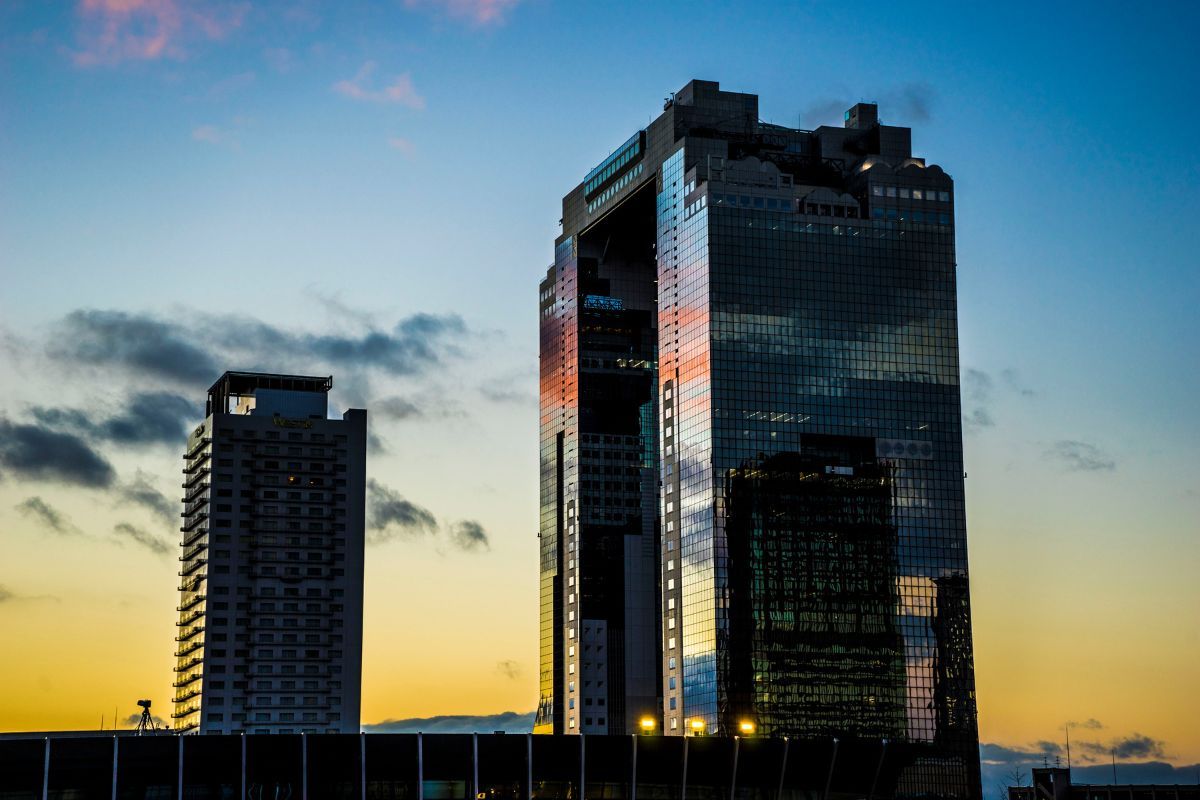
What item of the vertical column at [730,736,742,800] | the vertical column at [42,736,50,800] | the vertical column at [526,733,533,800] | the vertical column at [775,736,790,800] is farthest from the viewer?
the vertical column at [775,736,790,800]

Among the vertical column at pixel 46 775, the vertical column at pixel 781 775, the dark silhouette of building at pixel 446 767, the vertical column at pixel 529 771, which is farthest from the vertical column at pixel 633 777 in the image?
the vertical column at pixel 46 775

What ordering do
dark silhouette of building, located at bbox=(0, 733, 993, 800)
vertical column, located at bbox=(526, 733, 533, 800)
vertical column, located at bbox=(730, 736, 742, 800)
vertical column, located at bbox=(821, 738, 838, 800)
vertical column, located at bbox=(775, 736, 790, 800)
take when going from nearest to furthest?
dark silhouette of building, located at bbox=(0, 733, 993, 800), vertical column, located at bbox=(526, 733, 533, 800), vertical column, located at bbox=(730, 736, 742, 800), vertical column, located at bbox=(775, 736, 790, 800), vertical column, located at bbox=(821, 738, 838, 800)

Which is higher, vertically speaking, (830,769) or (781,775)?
(830,769)

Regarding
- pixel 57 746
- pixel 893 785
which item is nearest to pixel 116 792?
pixel 57 746

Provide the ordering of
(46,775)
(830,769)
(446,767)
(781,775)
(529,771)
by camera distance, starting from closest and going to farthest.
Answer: (46,775)
(446,767)
(529,771)
(781,775)
(830,769)

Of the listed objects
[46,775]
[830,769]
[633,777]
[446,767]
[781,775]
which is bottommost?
[781,775]

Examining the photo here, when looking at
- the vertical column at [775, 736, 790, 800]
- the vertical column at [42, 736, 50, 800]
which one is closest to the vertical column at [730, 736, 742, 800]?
the vertical column at [775, 736, 790, 800]

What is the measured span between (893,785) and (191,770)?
57.7 metres

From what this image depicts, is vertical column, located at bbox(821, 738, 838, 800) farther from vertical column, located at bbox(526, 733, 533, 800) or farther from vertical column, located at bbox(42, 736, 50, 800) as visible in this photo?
vertical column, located at bbox(42, 736, 50, 800)

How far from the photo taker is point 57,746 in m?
132

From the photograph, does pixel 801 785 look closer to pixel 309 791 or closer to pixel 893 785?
pixel 893 785

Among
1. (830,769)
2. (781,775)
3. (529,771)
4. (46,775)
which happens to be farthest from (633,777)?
(46,775)

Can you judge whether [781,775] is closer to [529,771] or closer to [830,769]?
[830,769]

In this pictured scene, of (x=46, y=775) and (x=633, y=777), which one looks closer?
(x=46, y=775)
